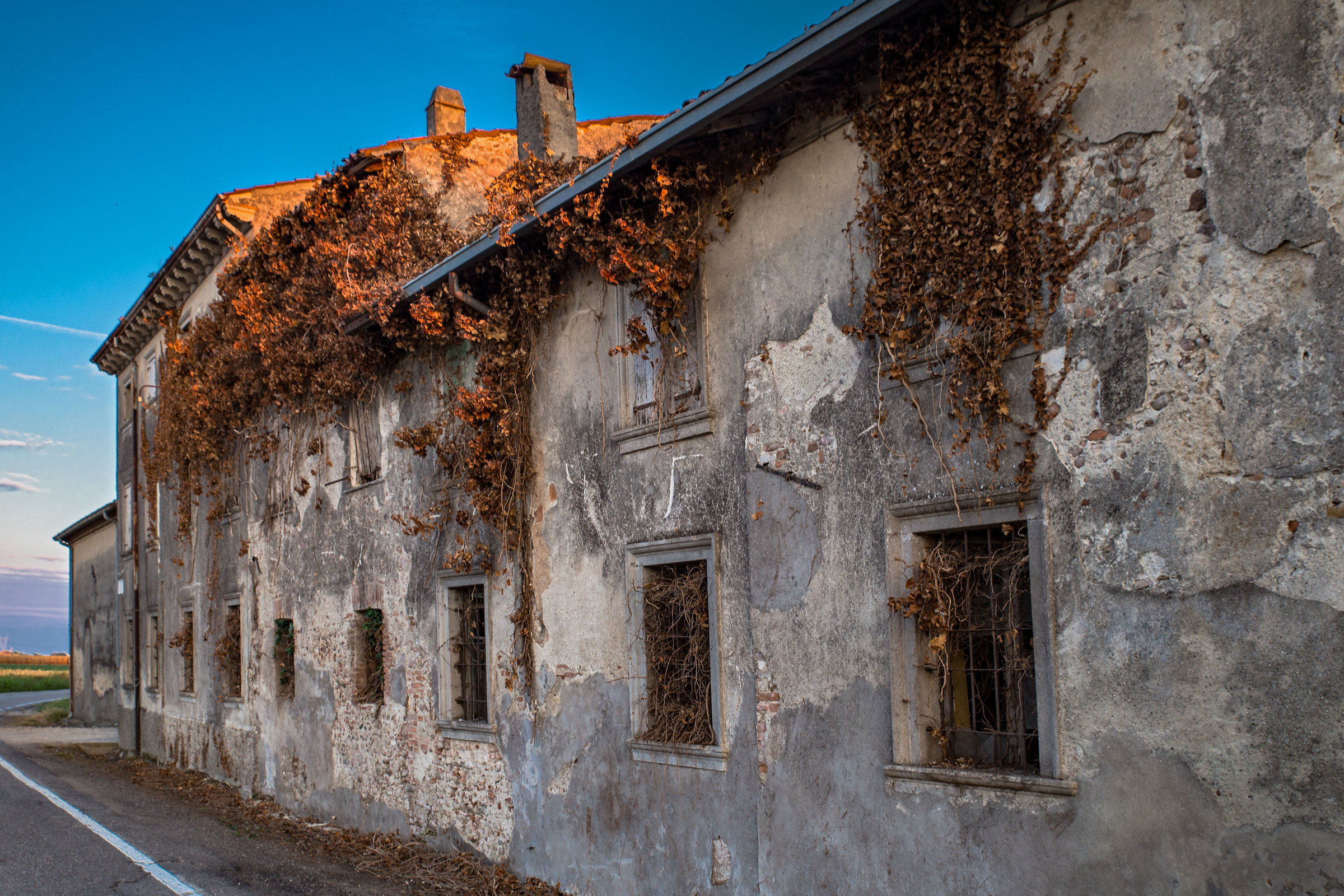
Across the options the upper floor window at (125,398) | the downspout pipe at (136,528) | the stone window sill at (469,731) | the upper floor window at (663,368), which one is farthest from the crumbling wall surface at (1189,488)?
the upper floor window at (125,398)

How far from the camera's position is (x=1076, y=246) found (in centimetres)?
541

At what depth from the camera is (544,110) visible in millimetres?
12766

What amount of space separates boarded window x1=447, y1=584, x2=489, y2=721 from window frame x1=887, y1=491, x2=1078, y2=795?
18.4 ft

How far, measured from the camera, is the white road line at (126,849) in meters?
8.96

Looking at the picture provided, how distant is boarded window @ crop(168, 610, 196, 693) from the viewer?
19.3 metres

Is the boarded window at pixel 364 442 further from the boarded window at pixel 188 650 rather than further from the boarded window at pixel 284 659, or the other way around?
the boarded window at pixel 188 650

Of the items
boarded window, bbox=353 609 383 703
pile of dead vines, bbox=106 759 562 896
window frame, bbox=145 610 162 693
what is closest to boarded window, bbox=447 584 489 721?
pile of dead vines, bbox=106 759 562 896

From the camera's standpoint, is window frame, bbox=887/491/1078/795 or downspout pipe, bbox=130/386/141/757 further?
downspout pipe, bbox=130/386/141/757

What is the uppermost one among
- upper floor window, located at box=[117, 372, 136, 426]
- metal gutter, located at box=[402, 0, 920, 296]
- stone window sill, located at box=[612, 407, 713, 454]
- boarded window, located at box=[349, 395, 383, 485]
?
upper floor window, located at box=[117, 372, 136, 426]

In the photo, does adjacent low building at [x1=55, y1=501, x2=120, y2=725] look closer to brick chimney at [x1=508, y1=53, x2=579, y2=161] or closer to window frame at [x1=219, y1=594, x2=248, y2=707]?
window frame at [x1=219, y1=594, x2=248, y2=707]

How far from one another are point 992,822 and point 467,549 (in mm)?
6361

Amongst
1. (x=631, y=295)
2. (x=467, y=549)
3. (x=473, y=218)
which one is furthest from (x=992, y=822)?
(x=473, y=218)

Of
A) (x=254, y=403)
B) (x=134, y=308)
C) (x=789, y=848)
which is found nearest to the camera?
(x=789, y=848)

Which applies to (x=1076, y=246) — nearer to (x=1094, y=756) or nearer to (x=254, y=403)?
(x=1094, y=756)
